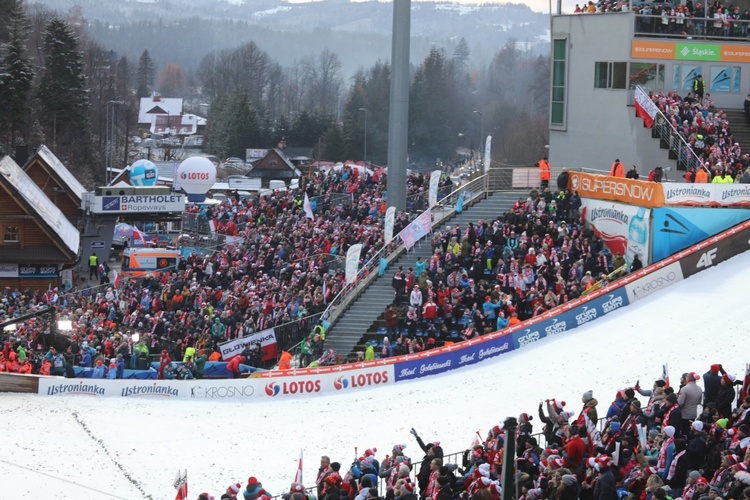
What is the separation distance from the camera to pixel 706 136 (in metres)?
34.8

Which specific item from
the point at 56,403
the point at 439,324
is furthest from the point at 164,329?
the point at 439,324

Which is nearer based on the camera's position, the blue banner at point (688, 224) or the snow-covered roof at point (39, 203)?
the blue banner at point (688, 224)

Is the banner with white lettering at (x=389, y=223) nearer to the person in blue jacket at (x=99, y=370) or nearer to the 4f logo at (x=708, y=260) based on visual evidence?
the 4f logo at (x=708, y=260)

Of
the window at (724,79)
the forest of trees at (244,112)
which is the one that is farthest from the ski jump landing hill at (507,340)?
the forest of trees at (244,112)

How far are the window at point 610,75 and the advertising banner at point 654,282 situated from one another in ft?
36.9

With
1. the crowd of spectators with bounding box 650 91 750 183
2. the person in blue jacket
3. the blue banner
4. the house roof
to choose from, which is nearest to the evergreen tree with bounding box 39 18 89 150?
the house roof

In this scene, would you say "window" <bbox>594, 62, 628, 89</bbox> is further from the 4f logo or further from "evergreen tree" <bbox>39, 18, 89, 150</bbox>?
"evergreen tree" <bbox>39, 18, 89, 150</bbox>

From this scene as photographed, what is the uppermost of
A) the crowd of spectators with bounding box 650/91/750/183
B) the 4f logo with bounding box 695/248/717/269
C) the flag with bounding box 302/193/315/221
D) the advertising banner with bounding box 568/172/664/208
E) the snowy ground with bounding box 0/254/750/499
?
the crowd of spectators with bounding box 650/91/750/183

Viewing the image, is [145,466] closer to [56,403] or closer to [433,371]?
[56,403]

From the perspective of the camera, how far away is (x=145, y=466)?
23031mm

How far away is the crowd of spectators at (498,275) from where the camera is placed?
2906cm

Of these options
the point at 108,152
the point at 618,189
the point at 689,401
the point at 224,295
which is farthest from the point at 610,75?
the point at 108,152

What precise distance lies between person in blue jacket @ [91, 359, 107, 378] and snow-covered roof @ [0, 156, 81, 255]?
20.0 m

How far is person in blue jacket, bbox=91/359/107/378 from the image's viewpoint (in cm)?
2891
